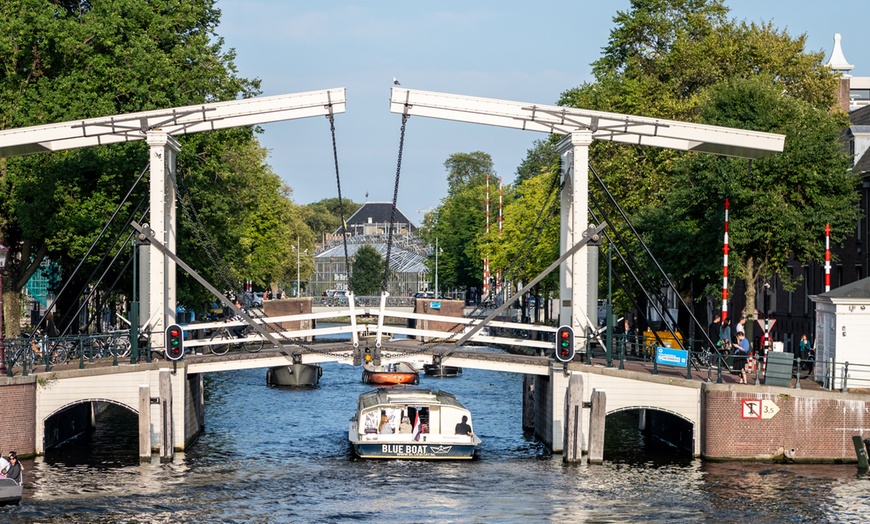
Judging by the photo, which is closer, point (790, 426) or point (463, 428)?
point (790, 426)

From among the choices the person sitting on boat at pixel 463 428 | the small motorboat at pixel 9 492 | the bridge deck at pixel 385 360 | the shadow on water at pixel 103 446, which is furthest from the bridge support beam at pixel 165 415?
the person sitting on boat at pixel 463 428

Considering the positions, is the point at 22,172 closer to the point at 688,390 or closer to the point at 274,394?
the point at 274,394

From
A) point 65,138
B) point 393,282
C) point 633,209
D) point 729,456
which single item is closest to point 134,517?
point 65,138

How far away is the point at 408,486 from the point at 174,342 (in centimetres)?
759

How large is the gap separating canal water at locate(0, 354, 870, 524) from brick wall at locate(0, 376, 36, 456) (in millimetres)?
680

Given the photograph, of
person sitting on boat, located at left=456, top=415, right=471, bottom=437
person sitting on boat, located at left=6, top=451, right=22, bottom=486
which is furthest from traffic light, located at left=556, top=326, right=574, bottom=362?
person sitting on boat, located at left=6, top=451, right=22, bottom=486

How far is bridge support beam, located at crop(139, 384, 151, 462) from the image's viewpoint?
3438 centimetres

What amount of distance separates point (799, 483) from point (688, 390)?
421 cm

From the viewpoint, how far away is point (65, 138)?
37.1 meters

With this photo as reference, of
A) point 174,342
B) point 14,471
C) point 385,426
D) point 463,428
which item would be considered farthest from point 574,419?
point 14,471

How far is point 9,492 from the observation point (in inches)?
1126

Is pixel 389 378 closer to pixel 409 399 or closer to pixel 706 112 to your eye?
pixel 706 112

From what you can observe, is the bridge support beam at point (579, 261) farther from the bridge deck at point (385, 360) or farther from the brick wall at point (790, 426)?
the brick wall at point (790, 426)

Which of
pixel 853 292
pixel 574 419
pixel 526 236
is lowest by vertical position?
pixel 574 419
